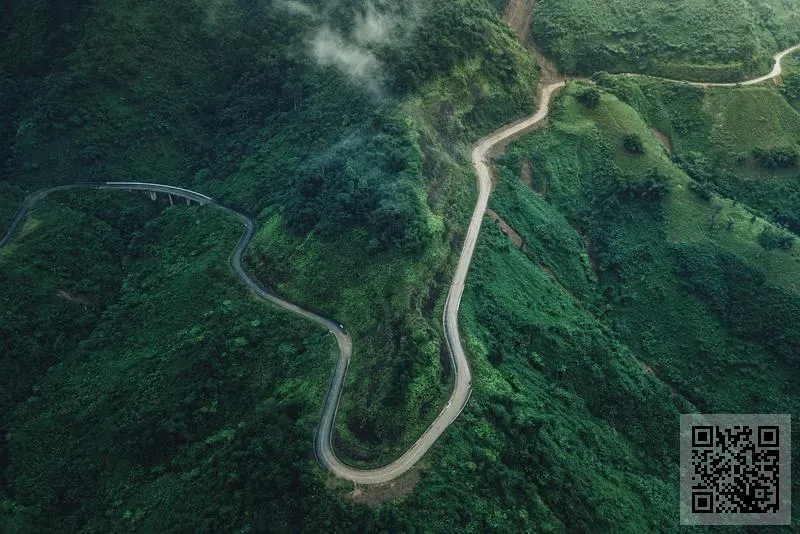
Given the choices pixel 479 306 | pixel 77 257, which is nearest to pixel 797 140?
pixel 479 306

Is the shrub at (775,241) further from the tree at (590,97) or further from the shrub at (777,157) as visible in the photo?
the tree at (590,97)

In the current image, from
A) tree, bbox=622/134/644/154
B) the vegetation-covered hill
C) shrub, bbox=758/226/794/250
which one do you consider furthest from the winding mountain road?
shrub, bbox=758/226/794/250

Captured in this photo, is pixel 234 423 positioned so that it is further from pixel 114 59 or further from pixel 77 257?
pixel 114 59

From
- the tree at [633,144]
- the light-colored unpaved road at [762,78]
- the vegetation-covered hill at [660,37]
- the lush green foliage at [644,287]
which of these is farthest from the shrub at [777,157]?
the tree at [633,144]

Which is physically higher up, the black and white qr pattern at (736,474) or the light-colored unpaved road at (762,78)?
the light-colored unpaved road at (762,78)

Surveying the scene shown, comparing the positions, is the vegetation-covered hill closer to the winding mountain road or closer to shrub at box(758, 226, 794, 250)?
the winding mountain road

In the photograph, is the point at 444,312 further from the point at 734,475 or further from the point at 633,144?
the point at 633,144

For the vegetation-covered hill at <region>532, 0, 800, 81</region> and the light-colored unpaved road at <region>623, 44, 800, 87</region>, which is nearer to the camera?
the light-colored unpaved road at <region>623, 44, 800, 87</region>
